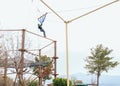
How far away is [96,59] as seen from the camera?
76.6ft

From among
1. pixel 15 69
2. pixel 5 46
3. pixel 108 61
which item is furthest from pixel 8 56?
pixel 108 61

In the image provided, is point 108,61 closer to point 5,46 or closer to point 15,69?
point 5,46

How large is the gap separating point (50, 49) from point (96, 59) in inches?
445

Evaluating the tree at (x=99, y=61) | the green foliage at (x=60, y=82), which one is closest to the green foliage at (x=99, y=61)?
the tree at (x=99, y=61)

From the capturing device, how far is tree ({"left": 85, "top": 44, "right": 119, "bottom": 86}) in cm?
2262

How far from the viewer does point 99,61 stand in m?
22.8

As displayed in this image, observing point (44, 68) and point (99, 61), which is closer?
point (44, 68)

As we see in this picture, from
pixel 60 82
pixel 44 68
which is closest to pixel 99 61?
pixel 44 68

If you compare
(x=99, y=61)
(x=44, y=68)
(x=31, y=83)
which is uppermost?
(x=99, y=61)

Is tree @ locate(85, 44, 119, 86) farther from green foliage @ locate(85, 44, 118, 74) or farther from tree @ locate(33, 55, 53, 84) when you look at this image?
tree @ locate(33, 55, 53, 84)

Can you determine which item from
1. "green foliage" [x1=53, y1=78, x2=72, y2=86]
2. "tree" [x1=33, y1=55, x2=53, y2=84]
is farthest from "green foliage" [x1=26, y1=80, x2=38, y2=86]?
"green foliage" [x1=53, y1=78, x2=72, y2=86]

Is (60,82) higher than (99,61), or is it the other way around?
(99,61)

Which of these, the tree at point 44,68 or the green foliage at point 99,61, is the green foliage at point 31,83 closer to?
the tree at point 44,68

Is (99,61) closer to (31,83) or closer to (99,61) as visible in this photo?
(99,61)
